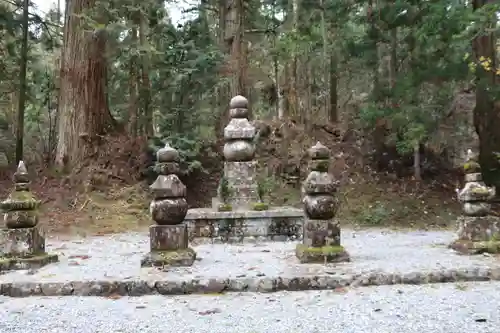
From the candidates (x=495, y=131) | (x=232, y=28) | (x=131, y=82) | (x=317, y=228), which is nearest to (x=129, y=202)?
(x=131, y=82)

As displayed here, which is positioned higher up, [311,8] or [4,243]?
[311,8]

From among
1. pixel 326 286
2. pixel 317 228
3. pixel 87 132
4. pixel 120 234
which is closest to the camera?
pixel 326 286

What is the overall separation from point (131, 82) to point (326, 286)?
10.1 m

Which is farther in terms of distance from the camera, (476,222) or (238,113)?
(238,113)

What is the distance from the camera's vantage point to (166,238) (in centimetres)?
671

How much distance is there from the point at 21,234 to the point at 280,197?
770cm

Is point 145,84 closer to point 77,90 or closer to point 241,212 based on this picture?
point 77,90

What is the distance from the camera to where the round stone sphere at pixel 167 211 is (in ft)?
22.1

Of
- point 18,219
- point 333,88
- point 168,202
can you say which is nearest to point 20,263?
point 18,219

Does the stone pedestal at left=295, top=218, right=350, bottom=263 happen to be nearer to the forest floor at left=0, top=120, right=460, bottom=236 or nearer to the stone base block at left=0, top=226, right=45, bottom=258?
the stone base block at left=0, top=226, right=45, bottom=258

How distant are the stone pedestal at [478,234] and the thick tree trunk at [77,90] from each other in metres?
9.71

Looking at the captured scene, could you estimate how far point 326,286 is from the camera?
5.43 m

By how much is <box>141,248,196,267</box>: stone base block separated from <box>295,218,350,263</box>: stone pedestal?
1458 millimetres

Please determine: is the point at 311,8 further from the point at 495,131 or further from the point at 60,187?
the point at 60,187
